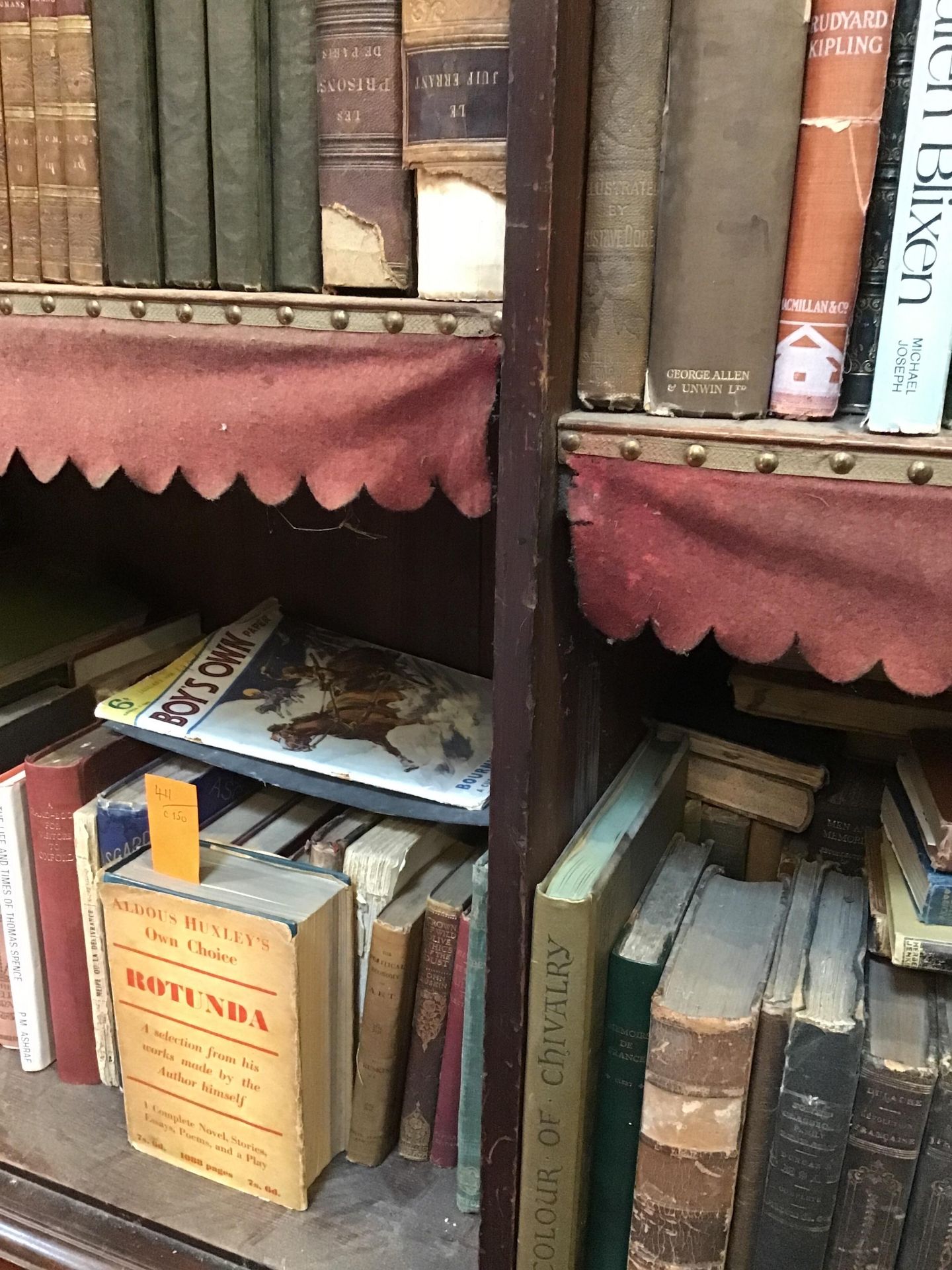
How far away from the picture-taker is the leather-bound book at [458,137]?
50 centimetres

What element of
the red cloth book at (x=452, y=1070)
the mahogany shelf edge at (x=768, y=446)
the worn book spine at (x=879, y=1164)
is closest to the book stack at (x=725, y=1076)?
the worn book spine at (x=879, y=1164)

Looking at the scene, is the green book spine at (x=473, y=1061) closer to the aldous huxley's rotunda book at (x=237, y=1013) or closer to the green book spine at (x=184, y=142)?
the aldous huxley's rotunda book at (x=237, y=1013)

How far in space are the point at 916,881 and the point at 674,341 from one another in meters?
0.33

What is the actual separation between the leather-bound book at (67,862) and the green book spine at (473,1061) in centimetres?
30

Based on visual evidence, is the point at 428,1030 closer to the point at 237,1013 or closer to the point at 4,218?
the point at 237,1013

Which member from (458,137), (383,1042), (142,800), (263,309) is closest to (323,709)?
(142,800)

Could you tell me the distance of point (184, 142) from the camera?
1.90 ft

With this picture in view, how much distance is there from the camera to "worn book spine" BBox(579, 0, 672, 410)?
18.9 inches

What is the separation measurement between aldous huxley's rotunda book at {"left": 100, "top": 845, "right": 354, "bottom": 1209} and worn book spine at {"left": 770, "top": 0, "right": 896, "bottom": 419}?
17.9 inches

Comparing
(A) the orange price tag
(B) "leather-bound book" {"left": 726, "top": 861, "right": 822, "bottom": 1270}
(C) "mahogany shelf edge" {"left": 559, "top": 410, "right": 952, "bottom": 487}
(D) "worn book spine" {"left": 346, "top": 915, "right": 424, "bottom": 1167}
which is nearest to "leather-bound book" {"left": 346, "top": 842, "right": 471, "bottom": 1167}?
(D) "worn book spine" {"left": 346, "top": 915, "right": 424, "bottom": 1167}

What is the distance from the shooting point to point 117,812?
75cm

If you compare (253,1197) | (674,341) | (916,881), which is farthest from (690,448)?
(253,1197)

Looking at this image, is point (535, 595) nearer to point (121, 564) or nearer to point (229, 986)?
point (229, 986)

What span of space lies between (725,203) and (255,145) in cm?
26
